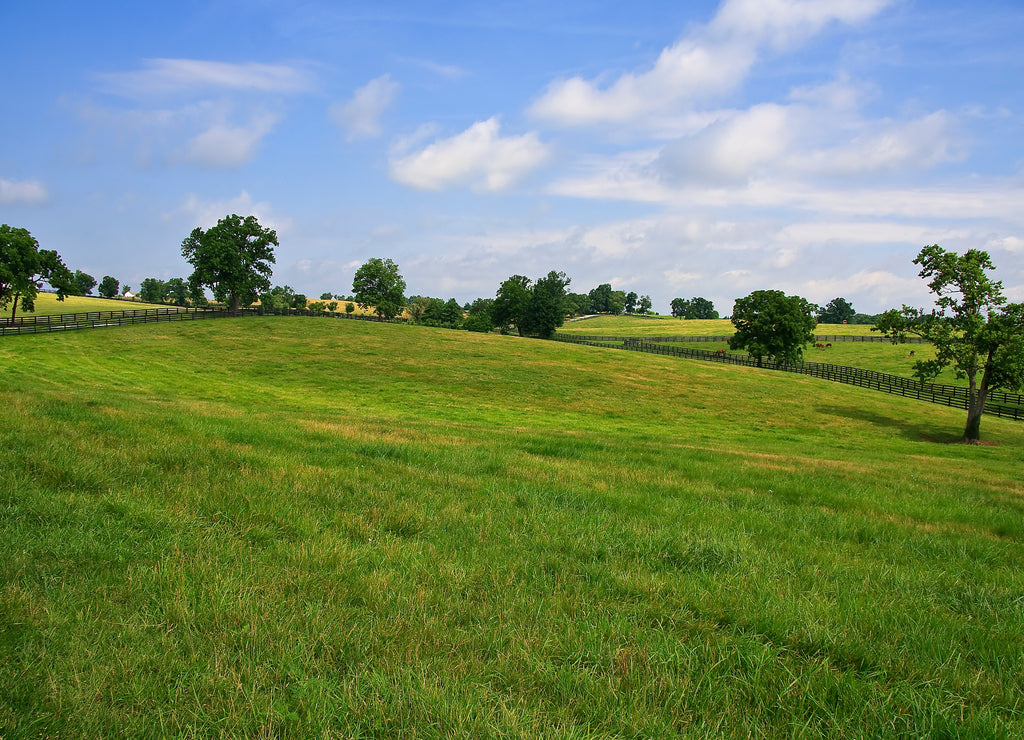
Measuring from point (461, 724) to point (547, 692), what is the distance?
607mm

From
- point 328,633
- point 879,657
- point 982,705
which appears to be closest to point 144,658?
point 328,633

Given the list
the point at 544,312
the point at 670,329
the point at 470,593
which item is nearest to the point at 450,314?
the point at 544,312

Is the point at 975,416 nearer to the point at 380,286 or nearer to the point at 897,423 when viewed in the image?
the point at 897,423

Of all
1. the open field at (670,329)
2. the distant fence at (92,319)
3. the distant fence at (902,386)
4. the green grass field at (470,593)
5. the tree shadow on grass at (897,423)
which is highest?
the open field at (670,329)

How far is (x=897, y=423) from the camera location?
4103 cm

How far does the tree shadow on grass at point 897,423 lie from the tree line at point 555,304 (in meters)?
1.68

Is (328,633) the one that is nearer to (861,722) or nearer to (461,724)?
(461,724)

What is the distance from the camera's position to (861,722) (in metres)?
3.15

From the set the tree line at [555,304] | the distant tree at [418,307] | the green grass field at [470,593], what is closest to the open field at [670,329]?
the tree line at [555,304]

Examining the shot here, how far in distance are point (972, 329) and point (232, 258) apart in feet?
286

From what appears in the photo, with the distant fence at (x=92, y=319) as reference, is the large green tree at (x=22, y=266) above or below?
above

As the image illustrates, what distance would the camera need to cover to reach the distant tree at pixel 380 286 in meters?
118

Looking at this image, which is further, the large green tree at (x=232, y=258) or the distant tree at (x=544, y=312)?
the distant tree at (x=544, y=312)

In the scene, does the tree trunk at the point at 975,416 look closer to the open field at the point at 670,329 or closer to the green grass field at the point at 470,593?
the green grass field at the point at 470,593
